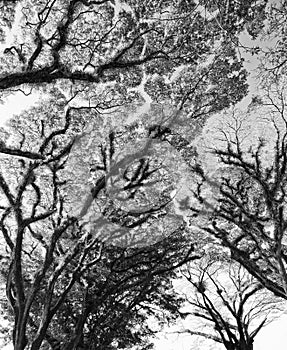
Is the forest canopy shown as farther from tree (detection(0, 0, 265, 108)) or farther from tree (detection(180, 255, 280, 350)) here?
tree (detection(180, 255, 280, 350))

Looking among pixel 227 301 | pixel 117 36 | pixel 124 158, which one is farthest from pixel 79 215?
pixel 227 301

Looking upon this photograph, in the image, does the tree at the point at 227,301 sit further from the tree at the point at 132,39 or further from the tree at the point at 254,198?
the tree at the point at 132,39

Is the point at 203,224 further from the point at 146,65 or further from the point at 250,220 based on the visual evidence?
the point at 146,65

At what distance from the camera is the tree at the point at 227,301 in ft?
44.6

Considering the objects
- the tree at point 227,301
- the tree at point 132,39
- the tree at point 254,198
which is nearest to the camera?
the tree at point 132,39

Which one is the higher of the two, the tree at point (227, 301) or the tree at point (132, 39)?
the tree at point (132, 39)

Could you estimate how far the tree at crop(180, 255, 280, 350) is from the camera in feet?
44.6

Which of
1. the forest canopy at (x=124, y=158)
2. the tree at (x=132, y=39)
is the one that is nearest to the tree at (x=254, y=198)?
the forest canopy at (x=124, y=158)

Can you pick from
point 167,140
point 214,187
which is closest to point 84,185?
point 167,140

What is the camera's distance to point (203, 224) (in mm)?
9758

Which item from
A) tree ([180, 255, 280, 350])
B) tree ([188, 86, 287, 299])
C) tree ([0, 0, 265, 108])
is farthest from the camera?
tree ([180, 255, 280, 350])

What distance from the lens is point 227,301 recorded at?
46.8ft

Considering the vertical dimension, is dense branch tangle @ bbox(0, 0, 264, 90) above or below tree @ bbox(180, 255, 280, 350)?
above

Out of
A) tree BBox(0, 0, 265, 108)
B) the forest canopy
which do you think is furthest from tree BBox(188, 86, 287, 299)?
tree BBox(0, 0, 265, 108)
